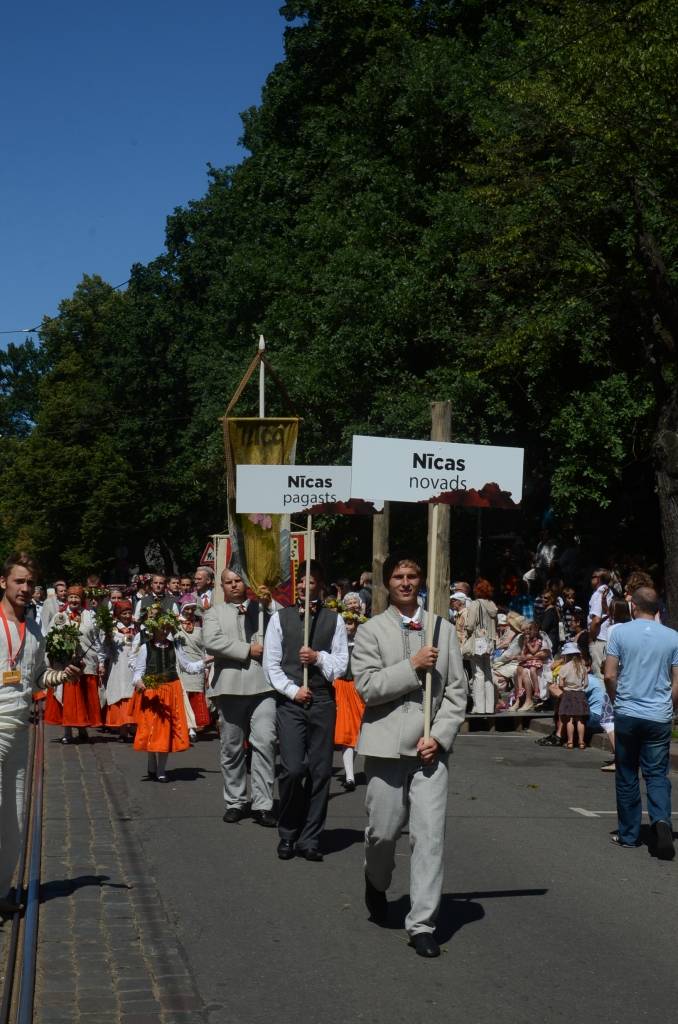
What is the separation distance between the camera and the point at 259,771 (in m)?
10.4

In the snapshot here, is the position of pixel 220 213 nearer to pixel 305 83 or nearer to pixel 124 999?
pixel 305 83

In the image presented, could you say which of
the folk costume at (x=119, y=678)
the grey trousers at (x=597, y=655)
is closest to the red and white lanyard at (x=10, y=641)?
the grey trousers at (x=597, y=655)

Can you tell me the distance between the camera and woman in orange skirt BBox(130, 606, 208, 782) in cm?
1302

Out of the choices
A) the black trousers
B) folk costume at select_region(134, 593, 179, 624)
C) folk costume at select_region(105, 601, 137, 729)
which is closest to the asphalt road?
the black trousers

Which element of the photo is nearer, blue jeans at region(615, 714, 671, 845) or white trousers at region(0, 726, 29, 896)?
white trousers at region(0, 726, 29, 896)

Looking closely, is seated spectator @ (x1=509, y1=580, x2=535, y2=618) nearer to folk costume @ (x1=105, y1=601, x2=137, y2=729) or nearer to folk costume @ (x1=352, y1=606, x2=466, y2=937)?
folk costume @ (x1=105, y1=601, x2=137, y2=729)

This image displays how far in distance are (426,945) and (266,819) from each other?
13.3ft

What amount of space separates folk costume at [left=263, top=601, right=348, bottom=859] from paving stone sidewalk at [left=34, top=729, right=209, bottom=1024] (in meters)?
1.05

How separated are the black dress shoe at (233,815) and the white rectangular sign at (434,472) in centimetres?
391

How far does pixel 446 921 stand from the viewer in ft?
24.1

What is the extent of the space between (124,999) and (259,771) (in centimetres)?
460

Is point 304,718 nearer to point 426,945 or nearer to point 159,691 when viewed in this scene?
point 426,945

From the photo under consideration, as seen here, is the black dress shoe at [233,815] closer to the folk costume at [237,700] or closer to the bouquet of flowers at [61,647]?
the folk costume at [237,700]

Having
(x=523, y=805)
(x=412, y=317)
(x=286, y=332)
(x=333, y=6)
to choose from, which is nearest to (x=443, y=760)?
(x=523, y=805)
